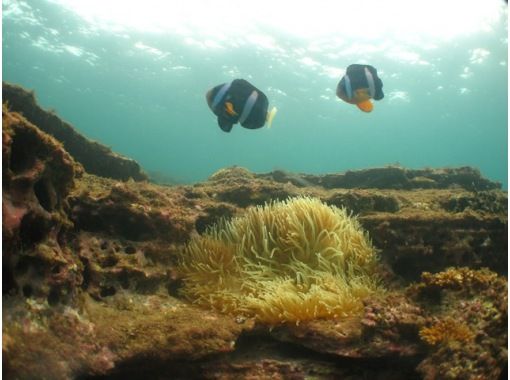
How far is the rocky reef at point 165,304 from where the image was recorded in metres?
2.79

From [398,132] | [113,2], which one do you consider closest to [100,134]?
[398,132]

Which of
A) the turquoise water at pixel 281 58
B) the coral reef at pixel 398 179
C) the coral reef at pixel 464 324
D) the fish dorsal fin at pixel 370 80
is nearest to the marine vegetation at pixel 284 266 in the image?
the coral reef at pixel 464 324

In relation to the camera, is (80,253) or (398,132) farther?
(398,132)

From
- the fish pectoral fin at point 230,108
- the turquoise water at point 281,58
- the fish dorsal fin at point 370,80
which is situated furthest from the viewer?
the turquoise water at point 281,58

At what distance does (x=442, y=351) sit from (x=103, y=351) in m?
2.53

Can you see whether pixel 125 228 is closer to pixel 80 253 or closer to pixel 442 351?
pixel 80 253

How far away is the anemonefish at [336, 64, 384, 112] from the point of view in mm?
4566

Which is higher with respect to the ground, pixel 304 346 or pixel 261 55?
pixel 261 55

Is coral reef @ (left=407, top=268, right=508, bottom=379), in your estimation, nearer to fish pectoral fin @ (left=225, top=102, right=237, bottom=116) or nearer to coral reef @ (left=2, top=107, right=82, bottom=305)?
fish pectoral fin @ (left=225, top=102, right=237, bottom=116)

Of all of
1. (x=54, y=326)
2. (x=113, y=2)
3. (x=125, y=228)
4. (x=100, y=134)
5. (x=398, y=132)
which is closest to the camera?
(x=54, y=326)

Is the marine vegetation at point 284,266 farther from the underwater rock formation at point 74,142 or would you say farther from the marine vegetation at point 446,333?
the underwater rock formation at point 74,142

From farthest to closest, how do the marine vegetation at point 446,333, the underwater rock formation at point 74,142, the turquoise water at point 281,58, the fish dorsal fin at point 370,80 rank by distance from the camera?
the turquoise water at point 281,58, the underwater rock formation at point 74,142, the fish dorsal fin at point 370,80, the marine vegetation at point 446,333

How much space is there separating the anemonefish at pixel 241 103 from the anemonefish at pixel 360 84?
3.44ft

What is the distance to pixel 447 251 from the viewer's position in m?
4.36
